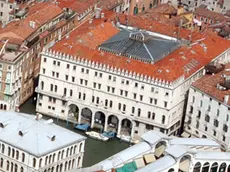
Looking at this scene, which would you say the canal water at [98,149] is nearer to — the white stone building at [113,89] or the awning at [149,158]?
the white stone building at [113,89]

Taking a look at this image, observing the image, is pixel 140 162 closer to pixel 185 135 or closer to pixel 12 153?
pixel 12 153

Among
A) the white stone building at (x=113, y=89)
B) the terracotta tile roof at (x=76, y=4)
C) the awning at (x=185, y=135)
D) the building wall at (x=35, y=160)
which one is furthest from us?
the terracotta tile roof at (x=76, y=4)

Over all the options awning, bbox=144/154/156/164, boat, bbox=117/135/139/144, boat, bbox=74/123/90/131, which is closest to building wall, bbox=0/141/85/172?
awning, bbox=144/154/156/164

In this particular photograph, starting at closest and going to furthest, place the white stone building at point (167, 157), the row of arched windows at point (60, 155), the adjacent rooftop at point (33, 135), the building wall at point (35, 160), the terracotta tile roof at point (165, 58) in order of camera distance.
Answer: the building wall at point (35, 160) < the row of arched windows at point (60, 155) < the adjacent rooftop at point (33, 135) < the white stone building at point (167, 157) < the terracotta tile roof at point (165, 58)

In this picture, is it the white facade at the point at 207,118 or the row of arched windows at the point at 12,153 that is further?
the white facade at the point at 207,118

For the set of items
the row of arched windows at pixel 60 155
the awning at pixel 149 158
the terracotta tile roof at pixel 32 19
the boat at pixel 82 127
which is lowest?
the boat at pixel 82 127

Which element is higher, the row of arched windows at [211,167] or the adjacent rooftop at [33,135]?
the adjacent rooftop at [33,135]

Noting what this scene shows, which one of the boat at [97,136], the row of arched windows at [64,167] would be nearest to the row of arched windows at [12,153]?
the row of arched windows at [64,167]
